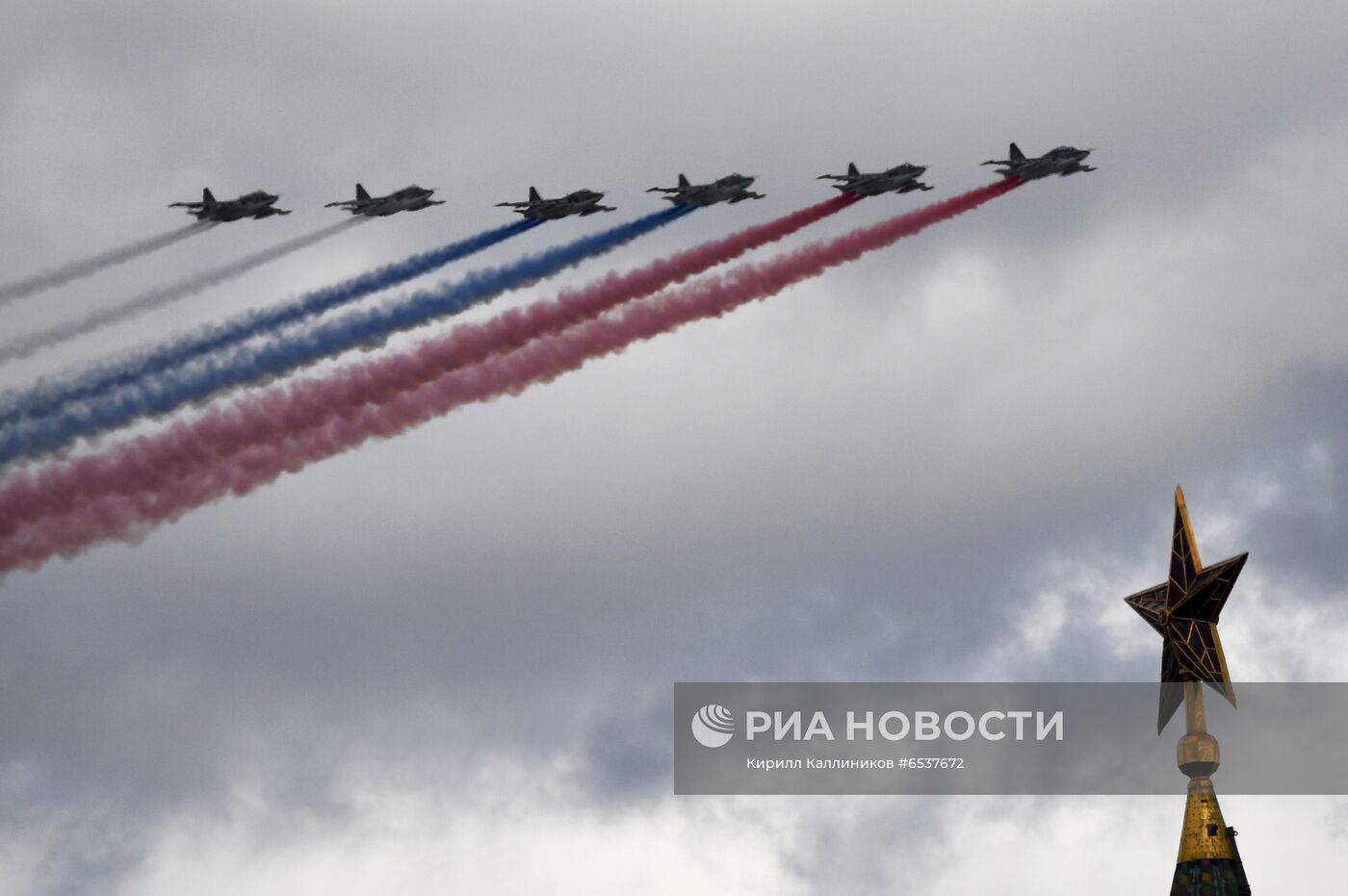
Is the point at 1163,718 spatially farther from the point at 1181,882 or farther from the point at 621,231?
the point at 621,231

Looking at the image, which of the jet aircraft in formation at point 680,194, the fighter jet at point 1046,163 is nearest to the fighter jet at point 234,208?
the jet aircraft in formation at point 680,194

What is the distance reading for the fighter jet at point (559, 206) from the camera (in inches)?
6909

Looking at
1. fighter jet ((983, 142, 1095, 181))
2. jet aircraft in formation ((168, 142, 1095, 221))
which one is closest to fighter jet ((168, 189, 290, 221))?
jet aircraft in formation ((168, 142, 1095, 221))

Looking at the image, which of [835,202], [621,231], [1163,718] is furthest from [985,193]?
[1163,718]

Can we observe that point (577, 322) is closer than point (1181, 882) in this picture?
No

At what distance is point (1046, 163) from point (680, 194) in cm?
2673

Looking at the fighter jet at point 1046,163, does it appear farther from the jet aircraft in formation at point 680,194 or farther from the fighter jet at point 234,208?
the fighter jet at point 234,208

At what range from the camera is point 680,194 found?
173000mm

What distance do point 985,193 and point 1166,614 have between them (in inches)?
1341

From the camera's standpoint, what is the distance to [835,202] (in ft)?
578

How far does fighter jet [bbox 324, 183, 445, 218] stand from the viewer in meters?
174

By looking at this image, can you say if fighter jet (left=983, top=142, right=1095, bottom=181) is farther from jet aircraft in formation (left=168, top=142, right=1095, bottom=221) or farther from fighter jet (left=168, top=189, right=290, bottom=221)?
fighter jet (left=168, top=189, right=290, bottom=221)

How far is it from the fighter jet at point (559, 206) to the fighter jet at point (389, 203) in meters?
5.74

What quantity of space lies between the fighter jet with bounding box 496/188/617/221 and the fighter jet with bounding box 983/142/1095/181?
3000 centimetres
